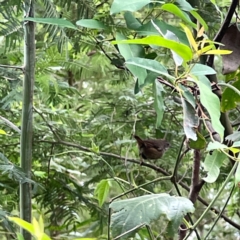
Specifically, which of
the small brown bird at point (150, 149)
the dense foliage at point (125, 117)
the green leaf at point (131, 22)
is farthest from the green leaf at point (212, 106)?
the small brown bird at point (150, 149)

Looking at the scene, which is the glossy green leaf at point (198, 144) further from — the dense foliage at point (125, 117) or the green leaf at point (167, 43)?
the green leaf at point (167, 43)

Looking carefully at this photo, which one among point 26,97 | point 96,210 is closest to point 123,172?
point 96,210

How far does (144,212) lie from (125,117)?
22.1 inches

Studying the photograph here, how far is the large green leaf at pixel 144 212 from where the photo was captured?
1.16ft

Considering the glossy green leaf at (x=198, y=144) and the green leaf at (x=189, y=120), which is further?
the glossy green leaf at (x=198, y=144)

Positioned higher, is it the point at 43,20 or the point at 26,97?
the point at 43,20

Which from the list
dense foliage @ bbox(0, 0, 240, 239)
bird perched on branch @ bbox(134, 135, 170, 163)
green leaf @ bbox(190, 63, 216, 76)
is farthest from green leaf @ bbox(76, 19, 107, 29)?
bird perched on branch @ bbox(134, 135, 170, 163)

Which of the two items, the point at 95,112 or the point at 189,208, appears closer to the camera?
the point at 189,208

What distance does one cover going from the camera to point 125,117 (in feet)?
2.99

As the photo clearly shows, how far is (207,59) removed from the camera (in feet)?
1.74

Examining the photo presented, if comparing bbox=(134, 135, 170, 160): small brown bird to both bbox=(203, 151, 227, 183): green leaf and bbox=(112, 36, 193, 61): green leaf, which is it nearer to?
bbox=(203, 151, 227, 183): green leaf

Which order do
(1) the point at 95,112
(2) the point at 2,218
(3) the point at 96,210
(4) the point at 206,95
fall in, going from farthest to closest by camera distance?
(1) the point at 95,112 → (3) the point at 96,210 → (2) the point at 2,218 → (4) the point at 206,95

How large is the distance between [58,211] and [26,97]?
385mm

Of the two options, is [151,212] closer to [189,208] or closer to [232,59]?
[189,208]
